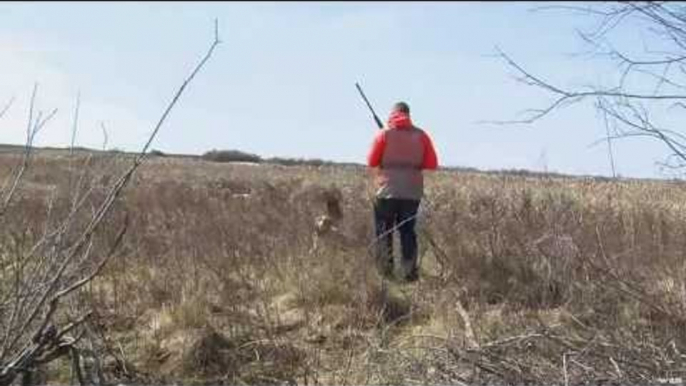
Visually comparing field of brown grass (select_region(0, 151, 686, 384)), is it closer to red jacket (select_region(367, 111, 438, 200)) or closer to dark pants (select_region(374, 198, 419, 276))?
dark pants (select_region(374, 198, 419, 276))

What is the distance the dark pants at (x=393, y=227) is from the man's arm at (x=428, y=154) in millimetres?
350

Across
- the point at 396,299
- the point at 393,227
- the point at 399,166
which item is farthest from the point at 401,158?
the point at 396,299

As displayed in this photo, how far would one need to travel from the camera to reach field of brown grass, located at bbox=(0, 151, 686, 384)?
5.25 metres

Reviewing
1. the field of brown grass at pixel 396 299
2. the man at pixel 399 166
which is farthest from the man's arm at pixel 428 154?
the field of brown grass at pixel 396 299

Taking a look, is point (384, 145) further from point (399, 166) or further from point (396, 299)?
point (396, 299)

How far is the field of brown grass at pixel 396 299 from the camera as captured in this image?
207 inches

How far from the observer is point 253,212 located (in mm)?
12125

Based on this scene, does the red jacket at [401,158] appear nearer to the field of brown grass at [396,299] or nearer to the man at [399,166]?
the man at [399,166]

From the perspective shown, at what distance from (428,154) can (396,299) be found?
6.96ft

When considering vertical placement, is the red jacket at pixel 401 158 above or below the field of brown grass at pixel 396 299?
above

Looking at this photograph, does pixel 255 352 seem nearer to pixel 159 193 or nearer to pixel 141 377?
pixel 141 377

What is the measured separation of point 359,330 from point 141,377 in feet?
5.14

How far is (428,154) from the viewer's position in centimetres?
903

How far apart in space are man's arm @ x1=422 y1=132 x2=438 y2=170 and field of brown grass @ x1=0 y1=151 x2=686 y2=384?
22.7 inches
